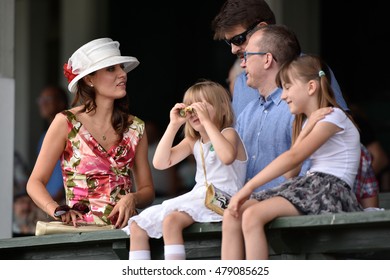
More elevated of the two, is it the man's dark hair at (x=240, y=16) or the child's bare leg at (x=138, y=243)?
the man's dark hair at (x=240, y=16)

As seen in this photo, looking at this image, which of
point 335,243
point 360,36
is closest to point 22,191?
point 360,36

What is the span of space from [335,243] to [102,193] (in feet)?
5.02

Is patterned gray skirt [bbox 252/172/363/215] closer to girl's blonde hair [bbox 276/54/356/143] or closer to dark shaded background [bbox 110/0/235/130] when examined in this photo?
girl's blonde hair [bbox 276/54/356/143]

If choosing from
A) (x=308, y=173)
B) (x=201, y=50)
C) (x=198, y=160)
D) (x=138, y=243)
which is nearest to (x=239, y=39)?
(x=198, y=160)

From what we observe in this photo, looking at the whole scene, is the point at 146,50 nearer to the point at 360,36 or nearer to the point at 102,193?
the point at 360,36

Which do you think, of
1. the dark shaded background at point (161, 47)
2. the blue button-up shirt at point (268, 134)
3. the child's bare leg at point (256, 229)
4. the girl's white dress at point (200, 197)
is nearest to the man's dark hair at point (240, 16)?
the blue button-up shirt at point (268, 134)

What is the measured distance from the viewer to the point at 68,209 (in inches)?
229

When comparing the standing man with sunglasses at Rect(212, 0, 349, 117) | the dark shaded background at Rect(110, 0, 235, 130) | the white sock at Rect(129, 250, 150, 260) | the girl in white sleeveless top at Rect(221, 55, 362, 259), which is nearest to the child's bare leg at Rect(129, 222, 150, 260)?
the white sock at Rect(129, 250, 150, 260)

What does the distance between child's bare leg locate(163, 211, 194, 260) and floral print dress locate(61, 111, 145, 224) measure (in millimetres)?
819

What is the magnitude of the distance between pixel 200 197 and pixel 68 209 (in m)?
0.81

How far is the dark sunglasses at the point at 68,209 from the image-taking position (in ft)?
19.0

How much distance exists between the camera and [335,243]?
4.87m

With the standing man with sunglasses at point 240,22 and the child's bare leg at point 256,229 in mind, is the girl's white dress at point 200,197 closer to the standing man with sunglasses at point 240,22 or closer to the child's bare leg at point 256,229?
the child's bare leg at point 256,229

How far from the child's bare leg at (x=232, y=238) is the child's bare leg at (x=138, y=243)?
537 millimetres
